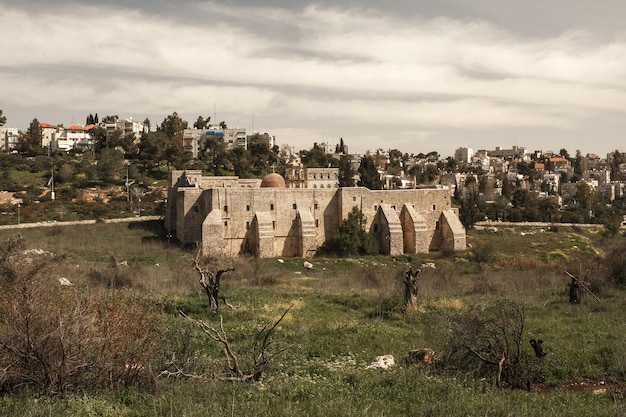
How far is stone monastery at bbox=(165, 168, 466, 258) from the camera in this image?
29.7m

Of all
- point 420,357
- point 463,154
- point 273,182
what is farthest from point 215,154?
point 463,154

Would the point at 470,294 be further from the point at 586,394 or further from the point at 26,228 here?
the point at 26,228

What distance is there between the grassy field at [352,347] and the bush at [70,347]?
0.25 m

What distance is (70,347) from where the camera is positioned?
702 cm

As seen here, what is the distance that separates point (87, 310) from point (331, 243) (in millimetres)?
23592

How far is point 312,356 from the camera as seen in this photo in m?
10.0

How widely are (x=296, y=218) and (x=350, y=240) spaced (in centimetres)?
324

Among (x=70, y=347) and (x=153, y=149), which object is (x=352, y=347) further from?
(x=153, y=149)

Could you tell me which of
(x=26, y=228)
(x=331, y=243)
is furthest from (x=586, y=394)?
(x=26, y=228)

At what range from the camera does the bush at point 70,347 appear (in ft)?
22.8

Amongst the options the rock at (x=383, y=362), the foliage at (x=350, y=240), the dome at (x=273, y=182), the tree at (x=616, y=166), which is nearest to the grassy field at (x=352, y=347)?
the rock at (x=383, y=362)

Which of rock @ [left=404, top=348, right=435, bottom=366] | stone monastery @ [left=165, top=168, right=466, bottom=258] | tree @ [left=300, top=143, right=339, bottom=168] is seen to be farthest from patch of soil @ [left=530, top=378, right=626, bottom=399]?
tree @ [left=300, top=143, right=339, bottom=168]

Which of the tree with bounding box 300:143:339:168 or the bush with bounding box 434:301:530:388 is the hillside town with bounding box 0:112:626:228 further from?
the bush with bounding box 434:301:530:388

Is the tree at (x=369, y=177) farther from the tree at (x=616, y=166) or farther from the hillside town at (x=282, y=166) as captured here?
the tree at (x=616, y=166)
